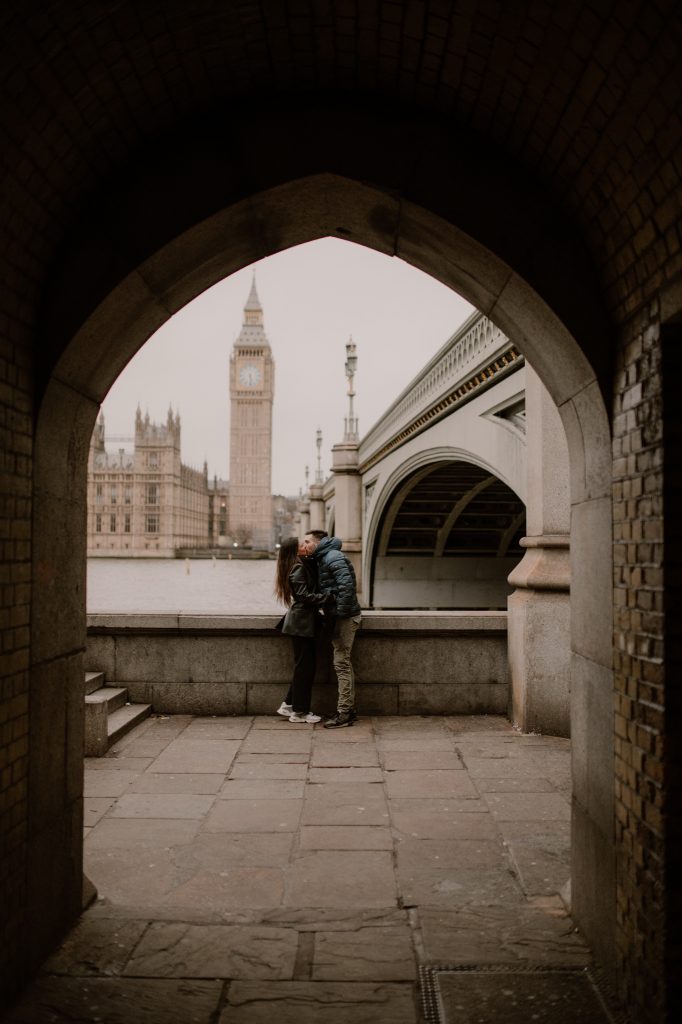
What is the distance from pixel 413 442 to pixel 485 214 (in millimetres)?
13911

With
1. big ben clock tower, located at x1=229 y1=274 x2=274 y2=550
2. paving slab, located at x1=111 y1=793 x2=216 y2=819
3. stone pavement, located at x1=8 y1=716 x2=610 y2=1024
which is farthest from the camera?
big ben clock tower, located at x1=229 y1=274 x2=274 y2=550

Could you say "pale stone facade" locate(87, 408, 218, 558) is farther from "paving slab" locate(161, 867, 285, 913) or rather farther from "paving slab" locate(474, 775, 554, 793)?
"paving slab" locate(161, 867, 285, 913)

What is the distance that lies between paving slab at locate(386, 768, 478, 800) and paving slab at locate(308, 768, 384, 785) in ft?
0.32

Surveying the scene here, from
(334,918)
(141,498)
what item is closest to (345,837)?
(334,918)

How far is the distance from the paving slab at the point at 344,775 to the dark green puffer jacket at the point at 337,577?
136 centimetres

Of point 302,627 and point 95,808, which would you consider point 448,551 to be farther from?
point 95,808

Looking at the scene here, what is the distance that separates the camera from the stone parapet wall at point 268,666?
22.8ft

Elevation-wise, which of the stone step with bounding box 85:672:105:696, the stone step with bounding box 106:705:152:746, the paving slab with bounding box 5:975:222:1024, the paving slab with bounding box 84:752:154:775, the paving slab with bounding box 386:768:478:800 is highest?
the stone step with bounding box 85:672:105:696

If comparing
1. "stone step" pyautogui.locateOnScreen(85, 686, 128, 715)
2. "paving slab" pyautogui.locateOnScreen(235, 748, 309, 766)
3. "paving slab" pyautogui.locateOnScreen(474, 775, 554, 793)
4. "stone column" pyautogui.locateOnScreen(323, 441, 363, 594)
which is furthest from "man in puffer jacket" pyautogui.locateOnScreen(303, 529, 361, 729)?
"stone column" pyautogui.locateOnScreen(323, 441, 363, 594)

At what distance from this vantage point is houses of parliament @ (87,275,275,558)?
99688mm

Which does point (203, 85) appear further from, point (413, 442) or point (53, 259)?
point (413, 442)

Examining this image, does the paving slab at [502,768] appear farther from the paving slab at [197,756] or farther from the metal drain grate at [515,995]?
the metal drain grate at [515,995]

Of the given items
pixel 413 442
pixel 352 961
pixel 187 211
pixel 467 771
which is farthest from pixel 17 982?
pixel 413 442

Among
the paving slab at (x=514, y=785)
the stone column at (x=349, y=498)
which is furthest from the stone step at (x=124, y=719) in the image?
the stone column at (x=349, y=498)
